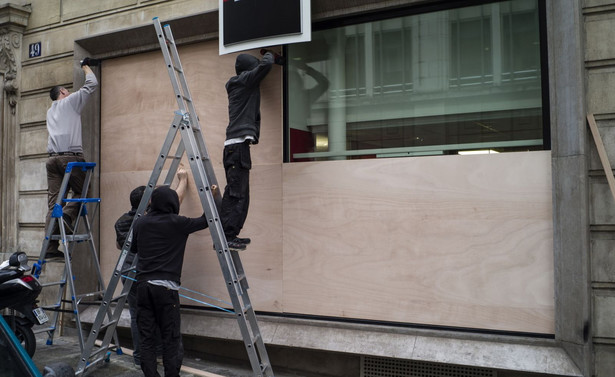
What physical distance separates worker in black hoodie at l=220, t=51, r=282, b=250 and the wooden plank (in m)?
2.77

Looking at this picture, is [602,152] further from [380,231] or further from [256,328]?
[256,328]

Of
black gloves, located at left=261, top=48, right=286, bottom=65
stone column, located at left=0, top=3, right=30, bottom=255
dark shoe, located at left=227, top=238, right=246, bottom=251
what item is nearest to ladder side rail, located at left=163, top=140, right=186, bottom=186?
dark shoe, located at left=227, top=238, right=246, bottom=251

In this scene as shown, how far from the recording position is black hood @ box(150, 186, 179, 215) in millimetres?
4730

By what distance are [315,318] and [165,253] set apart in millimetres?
1662

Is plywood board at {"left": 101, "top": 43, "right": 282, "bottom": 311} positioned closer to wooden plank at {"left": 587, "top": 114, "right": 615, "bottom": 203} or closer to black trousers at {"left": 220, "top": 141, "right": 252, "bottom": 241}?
black trousers at {"left": 220, "top": 141, "right": 252, "bottom": 241}

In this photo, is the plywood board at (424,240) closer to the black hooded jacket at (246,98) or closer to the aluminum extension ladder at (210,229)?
the black hooded jacket at (246,98)

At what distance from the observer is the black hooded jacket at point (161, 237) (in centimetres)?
471

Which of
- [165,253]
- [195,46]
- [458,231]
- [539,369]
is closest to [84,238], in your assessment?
[165,253]

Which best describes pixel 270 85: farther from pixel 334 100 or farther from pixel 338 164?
pixel 338 164

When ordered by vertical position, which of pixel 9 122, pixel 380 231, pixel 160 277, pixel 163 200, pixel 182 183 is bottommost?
pixel 160 277

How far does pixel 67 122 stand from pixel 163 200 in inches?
103

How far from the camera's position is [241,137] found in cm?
519

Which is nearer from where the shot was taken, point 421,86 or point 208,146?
point 421,86

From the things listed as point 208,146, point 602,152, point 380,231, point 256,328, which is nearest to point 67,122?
point 208,146
